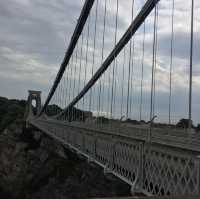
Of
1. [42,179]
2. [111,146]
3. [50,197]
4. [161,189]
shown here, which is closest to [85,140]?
[111,146]

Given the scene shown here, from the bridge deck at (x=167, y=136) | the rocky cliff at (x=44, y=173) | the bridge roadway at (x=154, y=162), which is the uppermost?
the bridge deck at (x=167, y=136)

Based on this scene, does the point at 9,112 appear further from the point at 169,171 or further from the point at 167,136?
the point at 169,171

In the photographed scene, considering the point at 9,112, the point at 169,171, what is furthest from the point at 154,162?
the point at 9,112

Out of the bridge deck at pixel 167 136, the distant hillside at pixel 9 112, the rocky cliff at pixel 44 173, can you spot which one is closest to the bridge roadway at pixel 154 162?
the bridge deck at pixel 167 136

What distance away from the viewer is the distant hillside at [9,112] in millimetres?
63481

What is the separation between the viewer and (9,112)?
6956cm

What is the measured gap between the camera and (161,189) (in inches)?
231

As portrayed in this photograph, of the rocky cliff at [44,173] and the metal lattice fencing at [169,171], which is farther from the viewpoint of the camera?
the rocky cliff at [44,173]

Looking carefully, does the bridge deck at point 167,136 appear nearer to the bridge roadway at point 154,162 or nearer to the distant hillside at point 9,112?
the bridge roadway at point 154,162

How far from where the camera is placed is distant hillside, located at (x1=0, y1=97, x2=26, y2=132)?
2499 inches

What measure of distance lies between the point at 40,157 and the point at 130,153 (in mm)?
37894

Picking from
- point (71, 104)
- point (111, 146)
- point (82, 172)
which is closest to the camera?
point (111, 146)

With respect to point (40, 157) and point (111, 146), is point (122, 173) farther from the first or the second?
point (40, 157)

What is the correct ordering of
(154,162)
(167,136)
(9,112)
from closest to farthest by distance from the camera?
(154,162) < (167,136) < (9,112)
